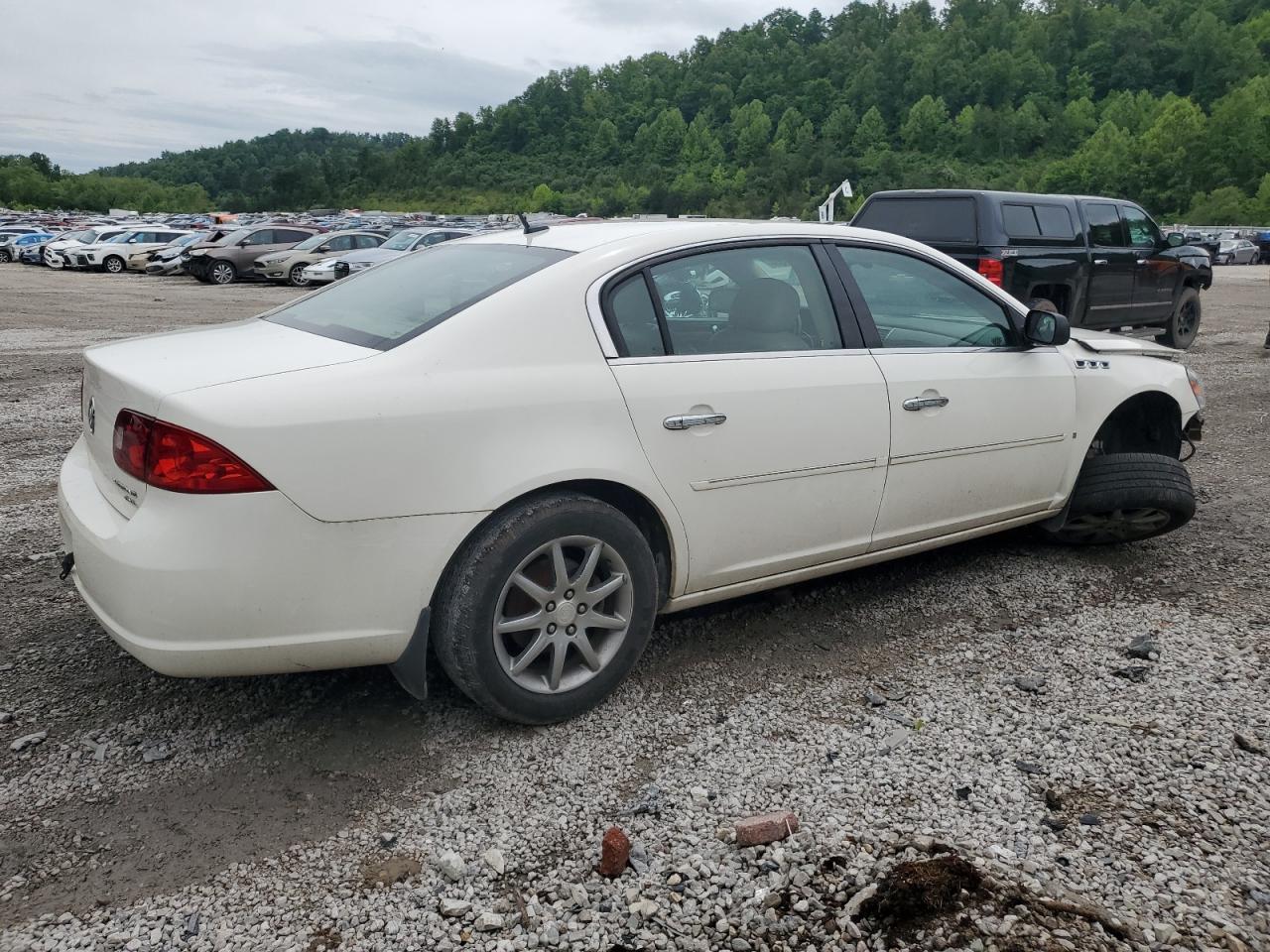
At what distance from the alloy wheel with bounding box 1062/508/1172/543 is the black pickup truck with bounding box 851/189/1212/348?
4557mm

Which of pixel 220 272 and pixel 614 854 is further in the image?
pixel 220 272

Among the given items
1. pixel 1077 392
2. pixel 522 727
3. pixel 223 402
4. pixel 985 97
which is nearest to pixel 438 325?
pixel 223 402

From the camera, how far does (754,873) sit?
8.27ft

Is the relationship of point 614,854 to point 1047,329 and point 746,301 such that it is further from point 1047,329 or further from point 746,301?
point 1047,329

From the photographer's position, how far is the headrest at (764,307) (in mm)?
3672

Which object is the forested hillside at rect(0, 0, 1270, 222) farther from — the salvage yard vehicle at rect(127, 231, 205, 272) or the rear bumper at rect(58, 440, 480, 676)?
the rear bumper at rect(58, 440, 480, 676)

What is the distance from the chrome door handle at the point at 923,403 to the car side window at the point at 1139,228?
987cm

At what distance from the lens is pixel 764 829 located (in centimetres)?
265

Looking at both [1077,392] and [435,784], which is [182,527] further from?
[1077,392]

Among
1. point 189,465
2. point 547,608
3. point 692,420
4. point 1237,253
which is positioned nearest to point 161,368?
point 189,465

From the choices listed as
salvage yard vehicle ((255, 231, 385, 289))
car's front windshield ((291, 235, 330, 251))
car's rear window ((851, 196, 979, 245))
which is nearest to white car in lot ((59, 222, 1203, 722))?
car's rear window ((851, 196, 979, 245))

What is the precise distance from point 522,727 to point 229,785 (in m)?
0.87

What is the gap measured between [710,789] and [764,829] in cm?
28

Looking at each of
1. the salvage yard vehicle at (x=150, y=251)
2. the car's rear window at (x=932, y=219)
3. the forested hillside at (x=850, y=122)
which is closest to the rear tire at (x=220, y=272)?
the salvage yard vehicle at (x=150, y=251)
